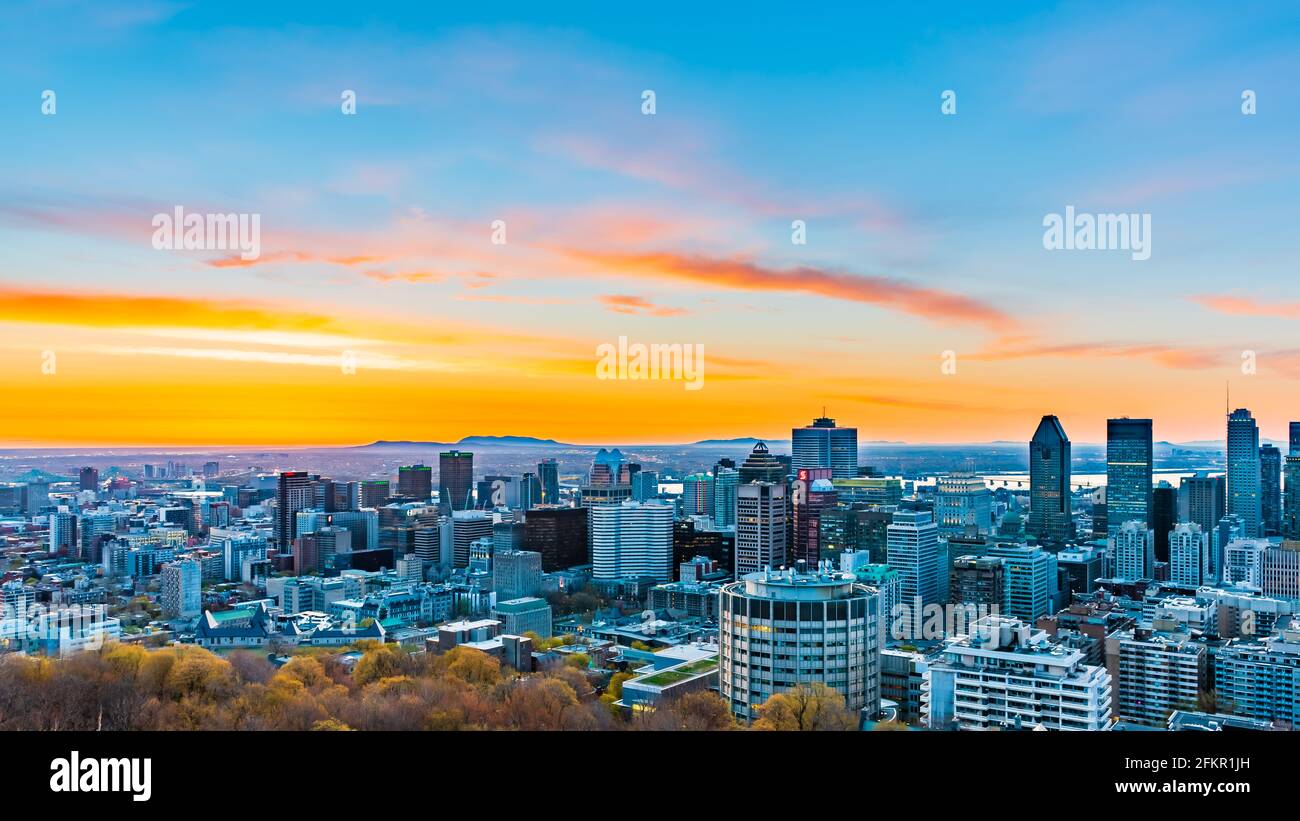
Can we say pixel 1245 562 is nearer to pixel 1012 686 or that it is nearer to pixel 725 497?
pixel 725 497

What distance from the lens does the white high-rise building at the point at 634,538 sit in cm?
2019

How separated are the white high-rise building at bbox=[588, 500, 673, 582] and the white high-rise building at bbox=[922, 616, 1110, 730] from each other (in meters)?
12.8

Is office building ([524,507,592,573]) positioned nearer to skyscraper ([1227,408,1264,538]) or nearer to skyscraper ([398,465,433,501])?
skyscraper ([398,465,433,501])

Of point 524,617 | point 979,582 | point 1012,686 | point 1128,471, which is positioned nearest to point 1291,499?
point 1128,471

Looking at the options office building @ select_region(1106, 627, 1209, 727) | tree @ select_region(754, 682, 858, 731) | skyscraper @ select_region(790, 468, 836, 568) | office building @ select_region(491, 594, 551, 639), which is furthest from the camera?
skyscraper @ select_region(790, 468, 836, 568)

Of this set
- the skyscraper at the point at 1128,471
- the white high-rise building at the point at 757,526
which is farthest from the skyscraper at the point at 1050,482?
the white high-rise building at the point at 757,526

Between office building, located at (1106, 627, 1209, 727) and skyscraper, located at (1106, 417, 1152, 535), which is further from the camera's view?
skyscraper, located at (1106, 417, 1152, 535)

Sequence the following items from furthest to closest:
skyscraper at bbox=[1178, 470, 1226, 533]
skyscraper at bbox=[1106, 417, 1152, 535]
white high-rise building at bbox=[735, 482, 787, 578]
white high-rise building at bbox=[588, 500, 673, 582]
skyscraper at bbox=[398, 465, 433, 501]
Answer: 1. skyscraper at bbox=[398, 465, 433, 501]
2. skyscraper at bbox=[1106, 417, 1152, 535]
3. skyscraper at bbox=[1178, 470, 1226, 533]
4. white high-rise building at bbox=[588, 500, 673, 582]
5. white high-rise building at bbox=[735, 482, 787, 578]

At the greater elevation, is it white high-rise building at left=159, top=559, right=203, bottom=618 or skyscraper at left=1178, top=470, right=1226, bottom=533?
skyscraper at left=1178, top=470, right=1226, bottom=533

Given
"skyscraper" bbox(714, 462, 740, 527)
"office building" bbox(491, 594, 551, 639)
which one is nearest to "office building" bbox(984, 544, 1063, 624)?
"office building" bbox(491, 594, 551, 639)

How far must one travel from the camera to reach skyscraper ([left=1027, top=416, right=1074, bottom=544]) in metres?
25.1

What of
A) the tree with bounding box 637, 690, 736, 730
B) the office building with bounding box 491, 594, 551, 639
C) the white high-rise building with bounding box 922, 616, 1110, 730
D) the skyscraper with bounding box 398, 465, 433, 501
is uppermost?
the skyscraper with bounding box 398, 465, 433, 501

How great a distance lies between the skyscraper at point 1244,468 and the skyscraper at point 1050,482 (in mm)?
3880

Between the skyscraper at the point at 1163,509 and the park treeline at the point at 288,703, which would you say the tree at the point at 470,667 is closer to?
the park treeline at the point at 288,703
